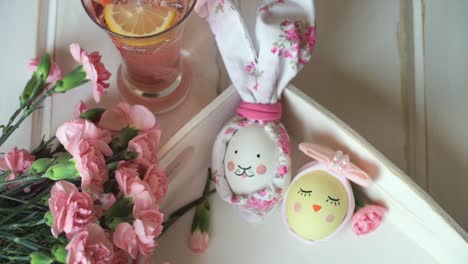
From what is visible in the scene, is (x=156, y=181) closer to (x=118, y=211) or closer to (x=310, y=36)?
(x=118, y=211)

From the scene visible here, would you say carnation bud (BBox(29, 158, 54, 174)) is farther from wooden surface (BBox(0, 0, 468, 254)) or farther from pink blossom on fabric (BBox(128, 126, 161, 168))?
wooden surface (BBox(0, 0, 468, 254))

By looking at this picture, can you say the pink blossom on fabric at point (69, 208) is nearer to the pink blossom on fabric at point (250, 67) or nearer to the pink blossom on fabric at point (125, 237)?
the pink blossom on fabric at point (125, 237)

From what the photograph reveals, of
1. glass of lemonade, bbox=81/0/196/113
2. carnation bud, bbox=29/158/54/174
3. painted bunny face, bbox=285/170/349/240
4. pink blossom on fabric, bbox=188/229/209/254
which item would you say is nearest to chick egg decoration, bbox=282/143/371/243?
painted bunny face, bbox=285/170/349/240

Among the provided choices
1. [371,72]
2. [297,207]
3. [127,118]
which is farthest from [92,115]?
[371,72]

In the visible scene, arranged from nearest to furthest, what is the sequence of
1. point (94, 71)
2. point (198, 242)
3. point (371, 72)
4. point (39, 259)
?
point (39, 259), point (94, 71), point (198, 242), point (371, 72)

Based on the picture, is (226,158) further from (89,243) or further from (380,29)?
(380,29)
